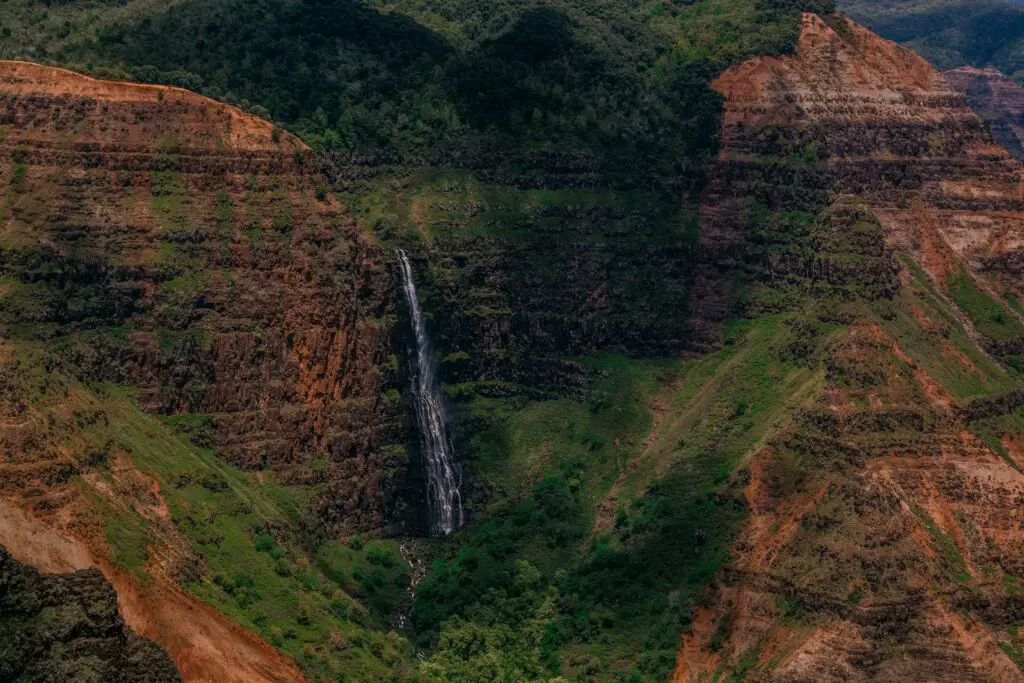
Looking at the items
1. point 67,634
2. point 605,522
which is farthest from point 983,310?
point 67,634

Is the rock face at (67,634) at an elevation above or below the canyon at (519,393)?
above

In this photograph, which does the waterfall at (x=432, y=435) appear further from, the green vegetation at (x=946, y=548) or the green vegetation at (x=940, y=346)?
the green vegetation at (x=946, y=548)

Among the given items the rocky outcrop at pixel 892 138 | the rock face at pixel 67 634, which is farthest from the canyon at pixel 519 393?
the rock face at pixel 67 634

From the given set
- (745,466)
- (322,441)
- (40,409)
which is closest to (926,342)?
(745,466)

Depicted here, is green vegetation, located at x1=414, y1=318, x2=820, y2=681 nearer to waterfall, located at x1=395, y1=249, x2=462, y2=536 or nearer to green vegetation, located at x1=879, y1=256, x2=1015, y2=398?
waterfall, located at x1=395, y1=249, x2=462, y2=536

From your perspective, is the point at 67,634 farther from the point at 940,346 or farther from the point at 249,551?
the point at 940,346

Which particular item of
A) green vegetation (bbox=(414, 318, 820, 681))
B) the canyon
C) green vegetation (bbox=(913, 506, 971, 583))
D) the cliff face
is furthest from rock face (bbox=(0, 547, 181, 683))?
green vegetation (bbox=(913, 506, 971, 583))
